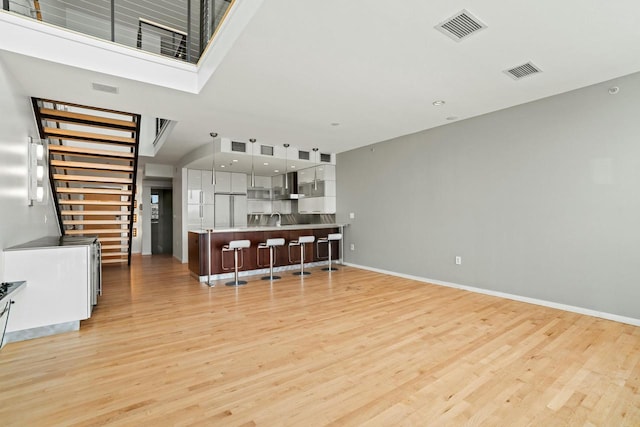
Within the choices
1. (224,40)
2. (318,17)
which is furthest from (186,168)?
(318,17)

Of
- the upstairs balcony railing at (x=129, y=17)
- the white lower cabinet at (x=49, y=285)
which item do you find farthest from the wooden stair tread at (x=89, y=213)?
the upstairs balcony railing at (x=129, y=17)

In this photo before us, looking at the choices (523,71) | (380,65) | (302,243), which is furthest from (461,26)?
(302,243)

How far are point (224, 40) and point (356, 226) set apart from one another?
16.4ft

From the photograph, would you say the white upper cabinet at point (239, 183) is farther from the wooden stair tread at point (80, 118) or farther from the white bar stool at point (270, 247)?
the wooden stair tread at point (80, 118)

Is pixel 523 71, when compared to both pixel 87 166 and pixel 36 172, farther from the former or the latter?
pixel 87 166

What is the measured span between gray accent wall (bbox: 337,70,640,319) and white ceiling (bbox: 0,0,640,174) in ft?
1.22

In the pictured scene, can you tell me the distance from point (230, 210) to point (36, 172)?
16.1 ft

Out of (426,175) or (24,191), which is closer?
(24,191)

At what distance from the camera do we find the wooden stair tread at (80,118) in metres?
4.29

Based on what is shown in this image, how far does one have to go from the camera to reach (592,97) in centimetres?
371

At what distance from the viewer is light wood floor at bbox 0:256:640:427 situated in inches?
74.2

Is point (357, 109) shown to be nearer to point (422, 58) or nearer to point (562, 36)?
point (422, 58)

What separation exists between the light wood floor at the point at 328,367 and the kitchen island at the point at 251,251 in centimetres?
164

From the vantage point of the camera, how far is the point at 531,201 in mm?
4238
